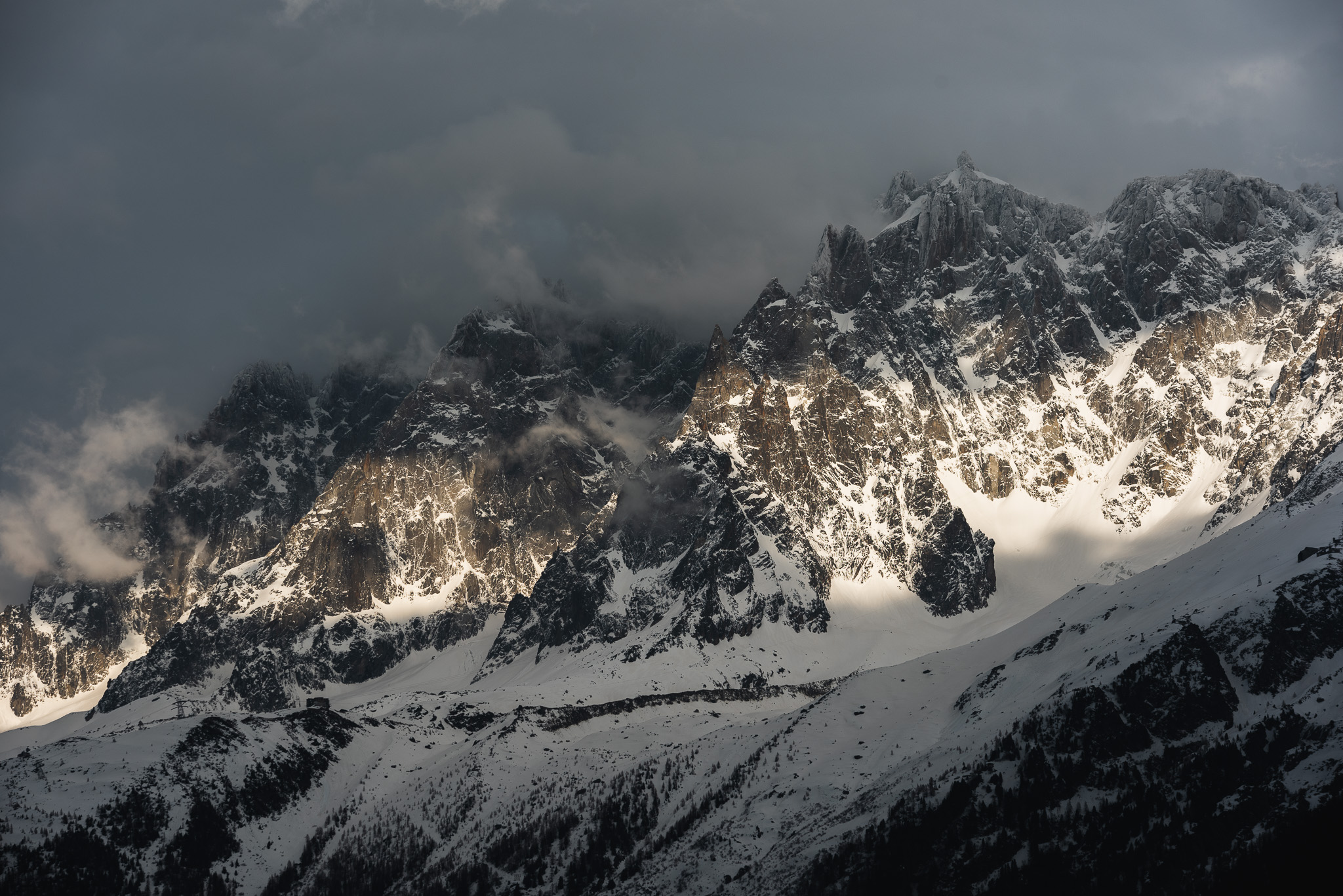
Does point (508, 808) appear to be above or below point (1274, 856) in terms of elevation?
above

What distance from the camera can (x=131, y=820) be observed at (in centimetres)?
15975

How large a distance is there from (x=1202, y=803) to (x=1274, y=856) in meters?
19.9

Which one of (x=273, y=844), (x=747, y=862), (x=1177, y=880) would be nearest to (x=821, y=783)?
(x=747, y=862)

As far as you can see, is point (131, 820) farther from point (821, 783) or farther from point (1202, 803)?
point (1202, 803)

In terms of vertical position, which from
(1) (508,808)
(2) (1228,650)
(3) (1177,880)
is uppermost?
(1) (508,808)

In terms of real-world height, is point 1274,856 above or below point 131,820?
below

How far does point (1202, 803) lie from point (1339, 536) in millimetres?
59777

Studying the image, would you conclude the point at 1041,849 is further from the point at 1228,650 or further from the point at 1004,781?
the point at 1228,650

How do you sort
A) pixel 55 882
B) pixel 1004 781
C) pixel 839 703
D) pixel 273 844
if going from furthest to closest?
pixel 839 703, pixel 273 844, pixel 55 882, pixel 1004 781

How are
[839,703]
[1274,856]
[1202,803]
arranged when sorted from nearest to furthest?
→ [1274,856] → [1202,803] → [839,703]

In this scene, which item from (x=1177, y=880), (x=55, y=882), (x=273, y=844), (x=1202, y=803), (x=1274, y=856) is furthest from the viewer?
(x=273, y=844)

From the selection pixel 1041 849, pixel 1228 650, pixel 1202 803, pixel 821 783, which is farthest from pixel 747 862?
pixel 1228 650

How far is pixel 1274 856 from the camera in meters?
87.1

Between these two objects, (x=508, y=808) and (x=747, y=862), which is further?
(x=508, y=808)
